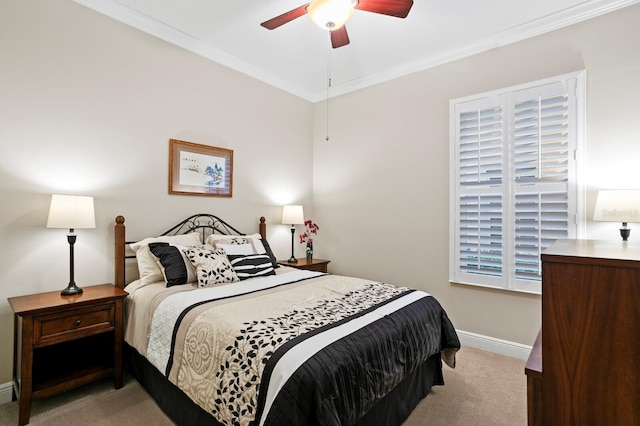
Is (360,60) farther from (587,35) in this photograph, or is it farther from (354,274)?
(354,274)

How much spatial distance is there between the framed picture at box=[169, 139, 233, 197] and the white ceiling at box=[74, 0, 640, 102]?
1002 mm

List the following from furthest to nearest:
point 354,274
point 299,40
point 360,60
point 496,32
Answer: point 354,274, point 360,60, point 299,40, point 496,32

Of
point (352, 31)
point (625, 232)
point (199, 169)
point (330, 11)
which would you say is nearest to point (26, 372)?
point (199, 169)

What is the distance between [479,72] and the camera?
323 centimetres

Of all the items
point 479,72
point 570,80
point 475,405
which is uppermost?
point 479,72

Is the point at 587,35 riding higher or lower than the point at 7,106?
higher

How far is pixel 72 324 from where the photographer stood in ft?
7.05

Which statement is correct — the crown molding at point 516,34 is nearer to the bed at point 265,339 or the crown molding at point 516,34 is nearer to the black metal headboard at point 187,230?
the black metal headboard at point 187,230

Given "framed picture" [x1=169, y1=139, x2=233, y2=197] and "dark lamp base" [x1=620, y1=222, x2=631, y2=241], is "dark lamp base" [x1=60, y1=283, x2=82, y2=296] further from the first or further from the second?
"dark lamp base" [x1=620, y1=222, x2=631, y2=241]

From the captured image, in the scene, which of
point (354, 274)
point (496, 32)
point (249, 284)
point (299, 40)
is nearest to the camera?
point (249, 284)

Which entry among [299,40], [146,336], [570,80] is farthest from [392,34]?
[146,336]

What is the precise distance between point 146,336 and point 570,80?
3.91 metres

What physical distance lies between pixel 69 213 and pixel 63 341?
33.5 inches

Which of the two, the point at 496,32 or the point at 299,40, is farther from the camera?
the point at 299,40
